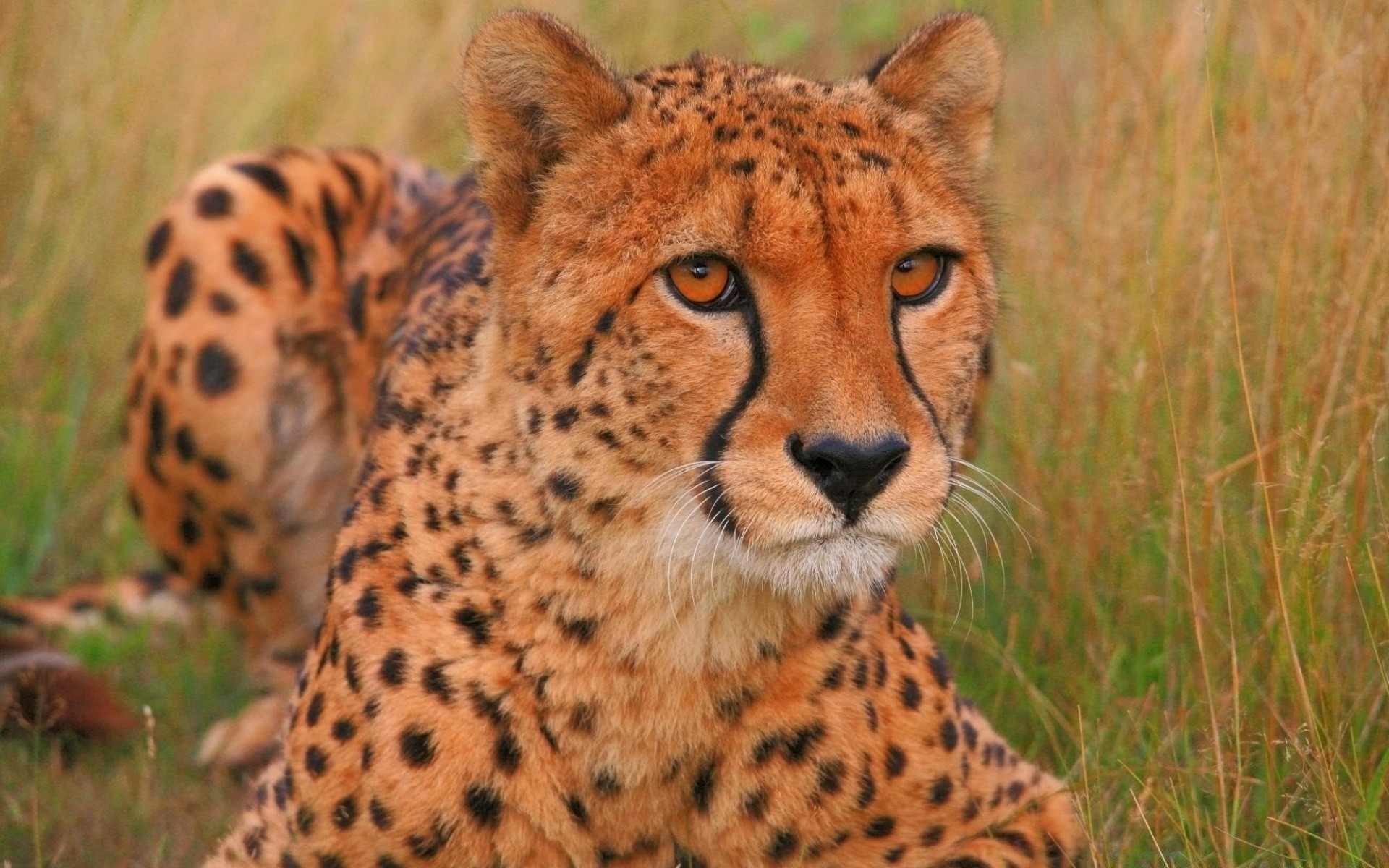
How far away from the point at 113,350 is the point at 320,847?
2.54 meters

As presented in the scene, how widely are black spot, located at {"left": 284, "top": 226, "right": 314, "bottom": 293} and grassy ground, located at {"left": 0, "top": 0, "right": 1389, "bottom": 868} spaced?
74 centimetres

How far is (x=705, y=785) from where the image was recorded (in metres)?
2.32

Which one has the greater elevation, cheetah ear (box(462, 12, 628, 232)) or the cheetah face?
cheetah ear (box(462, 12, 628, 232))

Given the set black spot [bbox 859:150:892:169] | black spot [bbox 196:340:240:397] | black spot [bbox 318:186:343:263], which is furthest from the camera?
black spot [bbox 318:186:343:263]

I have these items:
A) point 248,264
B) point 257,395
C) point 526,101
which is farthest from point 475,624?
point 248,264

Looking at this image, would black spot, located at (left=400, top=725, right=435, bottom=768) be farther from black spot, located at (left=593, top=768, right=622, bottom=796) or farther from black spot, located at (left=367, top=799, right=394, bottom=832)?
black spot, located at (left=593, top=768, right=622, bottom=796)

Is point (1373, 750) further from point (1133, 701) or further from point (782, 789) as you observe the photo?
point (782, 789)

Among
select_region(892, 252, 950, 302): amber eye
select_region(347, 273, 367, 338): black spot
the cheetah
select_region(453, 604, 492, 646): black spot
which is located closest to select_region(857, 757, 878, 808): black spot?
the cheetah

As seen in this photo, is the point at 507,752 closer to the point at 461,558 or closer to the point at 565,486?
the point at 461,558

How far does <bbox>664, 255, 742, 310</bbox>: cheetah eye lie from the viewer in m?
2.10

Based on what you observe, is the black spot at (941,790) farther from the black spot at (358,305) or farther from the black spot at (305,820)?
the black spot at (358,305)

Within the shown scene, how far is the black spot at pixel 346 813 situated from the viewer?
2.31 m

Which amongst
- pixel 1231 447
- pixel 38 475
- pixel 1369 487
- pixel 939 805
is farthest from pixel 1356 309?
pixel 38 475

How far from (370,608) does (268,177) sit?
63.6 inches
